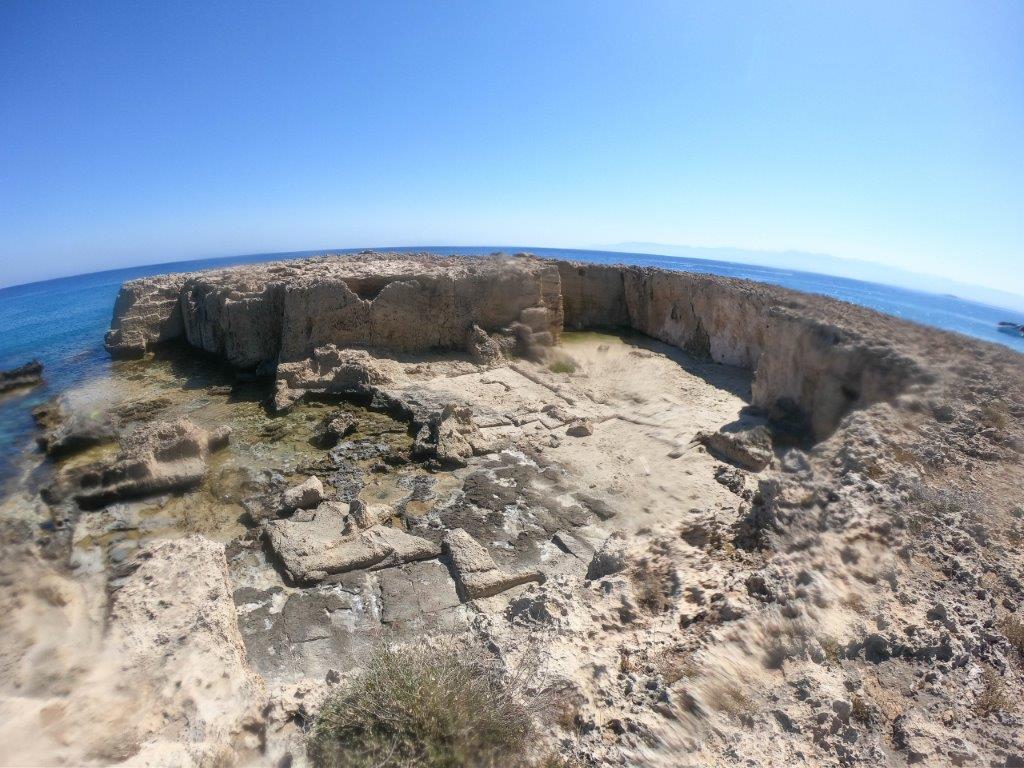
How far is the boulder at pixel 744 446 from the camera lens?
26.7 feet

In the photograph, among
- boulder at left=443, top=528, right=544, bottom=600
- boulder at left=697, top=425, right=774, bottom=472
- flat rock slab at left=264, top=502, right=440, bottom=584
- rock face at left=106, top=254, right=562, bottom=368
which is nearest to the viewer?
boulder at left=443, top=528, right=544, bottom=600

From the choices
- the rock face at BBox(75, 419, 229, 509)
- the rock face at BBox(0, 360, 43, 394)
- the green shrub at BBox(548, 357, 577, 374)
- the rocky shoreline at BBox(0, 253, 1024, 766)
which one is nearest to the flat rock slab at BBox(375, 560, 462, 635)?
the rocky shoreline at BBox(0, 253, 1024, 766)

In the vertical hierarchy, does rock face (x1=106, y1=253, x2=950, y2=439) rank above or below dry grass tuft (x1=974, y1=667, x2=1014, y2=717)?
above

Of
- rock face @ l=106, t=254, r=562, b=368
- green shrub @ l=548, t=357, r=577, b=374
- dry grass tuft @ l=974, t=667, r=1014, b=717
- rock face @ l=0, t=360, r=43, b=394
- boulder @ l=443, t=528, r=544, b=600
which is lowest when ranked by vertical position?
boulder @ l=443, t=528, r=544, b=600

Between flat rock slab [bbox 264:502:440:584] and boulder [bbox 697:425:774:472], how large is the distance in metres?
5.14

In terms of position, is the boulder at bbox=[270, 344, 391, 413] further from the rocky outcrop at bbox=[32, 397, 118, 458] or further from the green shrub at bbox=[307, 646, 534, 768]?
Answer: the green shrub at bbox=[307, 646, 534, 768]

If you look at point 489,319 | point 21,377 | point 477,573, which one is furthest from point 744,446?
point 21,377

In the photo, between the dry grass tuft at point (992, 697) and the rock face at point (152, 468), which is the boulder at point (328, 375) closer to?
the rock face at point (152, 468)

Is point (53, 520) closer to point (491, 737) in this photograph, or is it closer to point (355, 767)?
point (355, 767)

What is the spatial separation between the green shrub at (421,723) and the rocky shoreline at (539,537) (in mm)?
238

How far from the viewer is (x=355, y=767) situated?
2947 mm

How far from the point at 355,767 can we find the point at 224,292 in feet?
45.9

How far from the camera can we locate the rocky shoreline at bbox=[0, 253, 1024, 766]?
3.20m

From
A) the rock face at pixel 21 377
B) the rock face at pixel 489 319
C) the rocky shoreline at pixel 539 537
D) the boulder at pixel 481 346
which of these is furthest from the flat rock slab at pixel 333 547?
the rock face at pixel 21 377
